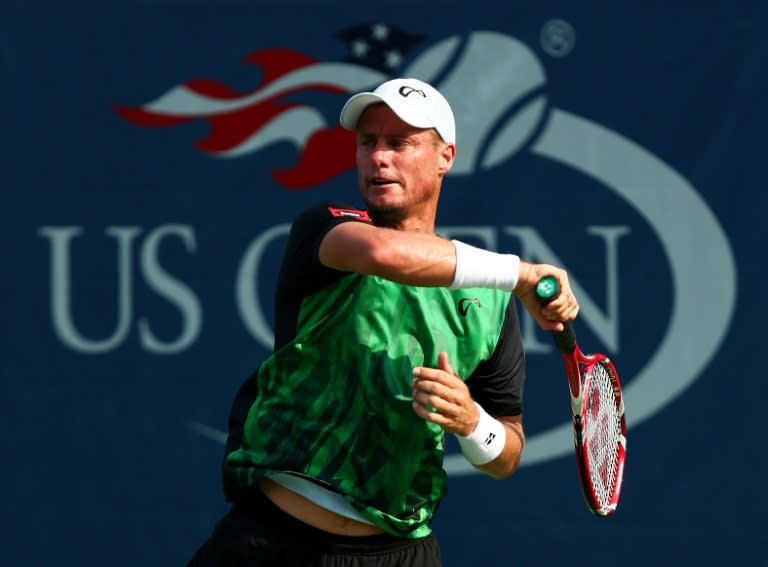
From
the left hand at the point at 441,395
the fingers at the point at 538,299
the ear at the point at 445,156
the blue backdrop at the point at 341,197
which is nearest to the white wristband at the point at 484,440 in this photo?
the left hand at the point at 441,395

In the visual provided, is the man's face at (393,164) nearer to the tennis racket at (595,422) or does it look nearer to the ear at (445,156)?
the ear at (445,156)

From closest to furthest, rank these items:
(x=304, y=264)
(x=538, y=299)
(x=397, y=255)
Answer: (x=397, y=255)
(x=538, y=299)
(x=304, y=264)

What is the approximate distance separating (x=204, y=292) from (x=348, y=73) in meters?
0.94

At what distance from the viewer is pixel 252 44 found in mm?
4699

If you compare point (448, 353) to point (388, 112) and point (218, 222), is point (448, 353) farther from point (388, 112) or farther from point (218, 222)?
point (218, 222)

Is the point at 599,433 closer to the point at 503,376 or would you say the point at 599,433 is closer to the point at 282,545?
the point at 503,376

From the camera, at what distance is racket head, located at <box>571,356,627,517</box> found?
10.2 ft

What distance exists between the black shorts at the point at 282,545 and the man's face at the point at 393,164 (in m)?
0.72

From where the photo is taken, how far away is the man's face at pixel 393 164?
288cm

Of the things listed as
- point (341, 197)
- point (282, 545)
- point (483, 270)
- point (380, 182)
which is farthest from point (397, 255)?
point (341, 197)

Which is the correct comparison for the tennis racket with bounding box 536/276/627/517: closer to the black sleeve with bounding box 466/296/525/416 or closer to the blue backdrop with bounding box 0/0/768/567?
the black sleeve with bounding box 466/296/525/416

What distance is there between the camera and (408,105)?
2895 mm

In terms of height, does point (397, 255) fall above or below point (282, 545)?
above

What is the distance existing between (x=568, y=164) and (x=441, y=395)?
7.16 feet
